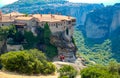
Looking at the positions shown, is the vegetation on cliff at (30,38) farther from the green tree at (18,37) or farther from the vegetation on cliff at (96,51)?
the vegetation on cliff at (96,51)

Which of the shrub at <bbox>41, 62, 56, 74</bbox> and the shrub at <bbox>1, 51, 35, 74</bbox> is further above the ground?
the shrub at <bbox>1, 51, 35, 74</bbox>

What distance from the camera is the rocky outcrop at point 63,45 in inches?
3637

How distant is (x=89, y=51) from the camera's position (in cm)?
17062

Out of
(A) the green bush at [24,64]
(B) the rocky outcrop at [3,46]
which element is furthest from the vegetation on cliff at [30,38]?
(A) the green bush at [24,64]

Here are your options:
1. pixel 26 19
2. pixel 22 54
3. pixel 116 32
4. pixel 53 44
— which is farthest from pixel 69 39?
pixel 116 32

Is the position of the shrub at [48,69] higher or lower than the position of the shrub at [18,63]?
lower

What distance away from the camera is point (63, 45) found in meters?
93.1

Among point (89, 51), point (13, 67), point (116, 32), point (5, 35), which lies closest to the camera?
point (13, 67)

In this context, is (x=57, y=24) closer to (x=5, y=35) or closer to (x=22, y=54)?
(x=5, y=35)

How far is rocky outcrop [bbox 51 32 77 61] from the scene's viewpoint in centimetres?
9239

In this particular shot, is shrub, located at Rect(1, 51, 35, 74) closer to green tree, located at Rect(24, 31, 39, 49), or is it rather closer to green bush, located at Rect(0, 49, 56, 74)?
green bush, located at Rect(0, 49, 56, 74)

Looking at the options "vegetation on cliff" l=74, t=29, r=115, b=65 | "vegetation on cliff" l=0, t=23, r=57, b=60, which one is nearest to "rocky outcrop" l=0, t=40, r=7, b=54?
"vegetation on cliff" l=0, t=23, r=57, b=60

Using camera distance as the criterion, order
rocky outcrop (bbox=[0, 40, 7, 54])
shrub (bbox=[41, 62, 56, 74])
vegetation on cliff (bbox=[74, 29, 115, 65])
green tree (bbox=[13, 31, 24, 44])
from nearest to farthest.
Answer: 1. shrub (bbox=[41, 62, 56, 74])
2. rocky outcrop (bbox=[0, 40, 7, 54])
3. green tree (bbox=[13, 31, 24, 44])
4. vegetation on cliff (bbox=[74, 29, 115, 65])

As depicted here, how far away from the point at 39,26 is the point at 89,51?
8106 cm
